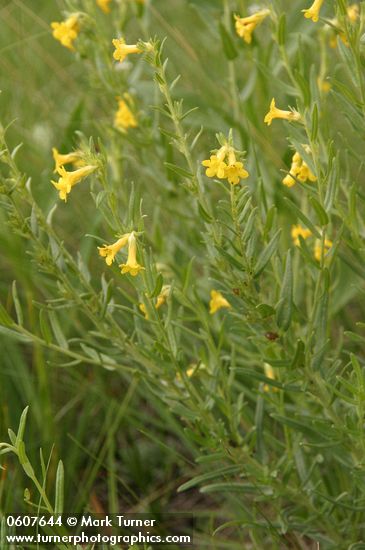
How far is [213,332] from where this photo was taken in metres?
2.67

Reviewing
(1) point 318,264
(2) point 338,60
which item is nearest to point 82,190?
(2) point 338,60

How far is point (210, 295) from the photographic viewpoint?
2588 millimetres

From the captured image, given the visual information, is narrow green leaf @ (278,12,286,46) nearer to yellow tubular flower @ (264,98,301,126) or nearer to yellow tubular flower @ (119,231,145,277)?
yellow tubular flower @ (264,98,301,126)

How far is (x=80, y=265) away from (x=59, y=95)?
92.6 inches

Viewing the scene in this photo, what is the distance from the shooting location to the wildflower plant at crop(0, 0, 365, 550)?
173cm

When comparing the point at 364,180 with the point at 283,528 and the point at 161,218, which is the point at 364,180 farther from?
the point at 283,528

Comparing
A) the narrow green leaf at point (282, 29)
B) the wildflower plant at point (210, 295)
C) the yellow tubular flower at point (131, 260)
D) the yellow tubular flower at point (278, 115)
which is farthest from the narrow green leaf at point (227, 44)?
the yellow tubular flower at point (131, 260)

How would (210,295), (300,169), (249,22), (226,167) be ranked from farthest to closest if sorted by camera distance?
(210,295), (249,22), (300,169), (226,167)

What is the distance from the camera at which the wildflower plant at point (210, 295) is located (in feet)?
5.66

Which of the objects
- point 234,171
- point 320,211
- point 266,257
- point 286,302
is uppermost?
point 234,171

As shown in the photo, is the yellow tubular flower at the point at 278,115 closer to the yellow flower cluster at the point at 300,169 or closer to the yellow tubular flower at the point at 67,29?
the yellow flower cluster at the point at 300,169

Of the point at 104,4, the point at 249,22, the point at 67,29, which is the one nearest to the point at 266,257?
the point at 249,22

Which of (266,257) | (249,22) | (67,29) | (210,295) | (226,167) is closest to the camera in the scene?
(226,167)

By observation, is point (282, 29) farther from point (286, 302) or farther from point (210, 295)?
point (210, 295)
